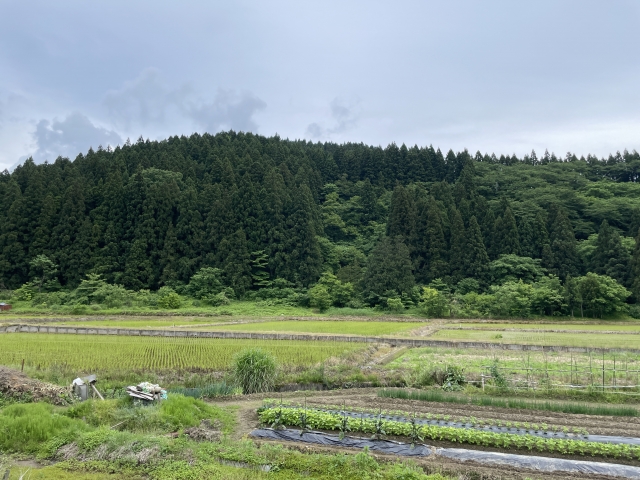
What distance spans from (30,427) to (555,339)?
80.0 ft

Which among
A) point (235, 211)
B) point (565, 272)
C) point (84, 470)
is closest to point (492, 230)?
point (565, 272)

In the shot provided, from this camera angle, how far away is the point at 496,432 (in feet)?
29.6

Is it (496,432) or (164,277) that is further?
(164,277)

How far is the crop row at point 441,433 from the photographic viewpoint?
8.13m

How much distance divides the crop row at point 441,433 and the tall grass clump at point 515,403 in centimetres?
332

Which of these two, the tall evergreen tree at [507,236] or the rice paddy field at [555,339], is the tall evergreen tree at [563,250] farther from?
the rice paddy field at [555,339]

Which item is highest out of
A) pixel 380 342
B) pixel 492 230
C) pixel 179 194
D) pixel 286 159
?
pixel 286 159

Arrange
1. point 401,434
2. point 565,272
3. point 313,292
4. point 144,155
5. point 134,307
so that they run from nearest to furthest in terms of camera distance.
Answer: point 401,434 → point 134,307 → point 313,292 → point 565,272 → point 144,155

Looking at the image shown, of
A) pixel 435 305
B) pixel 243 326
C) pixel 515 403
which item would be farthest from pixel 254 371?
pixel 435 305

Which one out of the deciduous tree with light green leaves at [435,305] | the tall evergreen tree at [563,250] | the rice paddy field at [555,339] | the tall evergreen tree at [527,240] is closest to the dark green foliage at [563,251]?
the tall evergreen tree at [563,250]

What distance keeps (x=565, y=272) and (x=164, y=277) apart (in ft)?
146

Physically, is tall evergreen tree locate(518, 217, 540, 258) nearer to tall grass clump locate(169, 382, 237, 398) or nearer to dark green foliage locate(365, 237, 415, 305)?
dark green foliage locate(365, 237, 415, 305)

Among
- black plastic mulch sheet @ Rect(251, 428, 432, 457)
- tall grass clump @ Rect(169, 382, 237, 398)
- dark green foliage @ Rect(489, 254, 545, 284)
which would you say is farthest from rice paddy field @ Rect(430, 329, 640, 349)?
dark green foliage @ Rect(489, 254, 545, 284)

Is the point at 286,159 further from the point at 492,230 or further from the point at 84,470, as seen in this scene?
the point at 84,470
